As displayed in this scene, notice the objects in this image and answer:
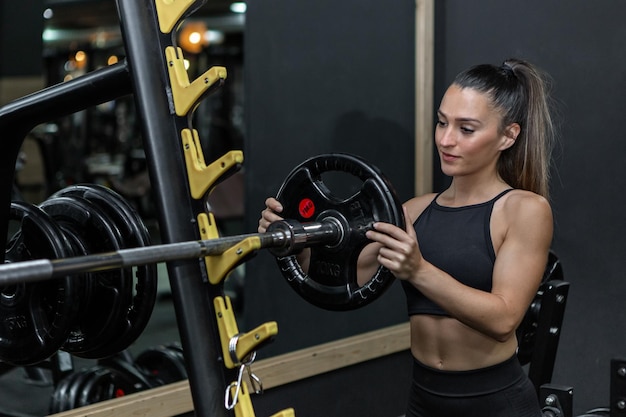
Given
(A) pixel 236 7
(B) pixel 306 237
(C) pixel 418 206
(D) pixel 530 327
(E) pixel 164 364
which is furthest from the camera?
(A) pixel 236 7

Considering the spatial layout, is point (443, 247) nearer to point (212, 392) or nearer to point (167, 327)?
point (212, 392)

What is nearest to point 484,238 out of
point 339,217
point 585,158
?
point 339,217

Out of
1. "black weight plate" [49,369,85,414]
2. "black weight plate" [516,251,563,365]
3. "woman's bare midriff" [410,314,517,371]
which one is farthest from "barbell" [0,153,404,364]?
Result: "black weight plate" [49,369,85,414]

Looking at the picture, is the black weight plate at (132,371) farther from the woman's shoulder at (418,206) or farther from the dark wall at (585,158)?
the dark wall at (585,158)

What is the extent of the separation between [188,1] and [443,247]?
798 millimetres

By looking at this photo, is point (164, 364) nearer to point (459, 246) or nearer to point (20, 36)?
point (459, 246)

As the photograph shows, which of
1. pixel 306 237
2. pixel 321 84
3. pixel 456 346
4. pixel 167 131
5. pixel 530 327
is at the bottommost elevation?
pixel 530 327

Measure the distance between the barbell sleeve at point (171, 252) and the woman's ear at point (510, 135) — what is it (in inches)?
17.7

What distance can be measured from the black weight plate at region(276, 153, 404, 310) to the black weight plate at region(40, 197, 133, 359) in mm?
373

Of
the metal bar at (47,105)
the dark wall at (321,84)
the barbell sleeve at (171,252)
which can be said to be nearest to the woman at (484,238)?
the barbell sleeve at (171,252)

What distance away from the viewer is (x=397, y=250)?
5.84 feet

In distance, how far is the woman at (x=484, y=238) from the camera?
1.97 metres

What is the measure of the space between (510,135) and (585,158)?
1499mm

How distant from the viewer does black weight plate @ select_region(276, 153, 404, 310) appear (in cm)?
191
